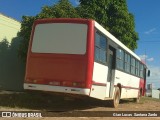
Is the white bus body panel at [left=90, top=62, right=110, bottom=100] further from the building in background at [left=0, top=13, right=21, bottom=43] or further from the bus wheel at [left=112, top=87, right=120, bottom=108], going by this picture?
the building in background at [left=0, top=13, right=21, bottom=43]

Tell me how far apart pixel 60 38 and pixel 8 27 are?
11.7 meters

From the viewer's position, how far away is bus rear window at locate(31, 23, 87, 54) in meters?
16.1

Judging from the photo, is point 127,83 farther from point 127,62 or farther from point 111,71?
point 111,71

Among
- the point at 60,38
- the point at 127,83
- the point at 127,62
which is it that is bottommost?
the point at 127,83

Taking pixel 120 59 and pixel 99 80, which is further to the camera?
pixel 120 59

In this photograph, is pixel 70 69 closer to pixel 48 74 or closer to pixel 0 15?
pixel 48 74

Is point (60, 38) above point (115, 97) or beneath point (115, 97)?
above

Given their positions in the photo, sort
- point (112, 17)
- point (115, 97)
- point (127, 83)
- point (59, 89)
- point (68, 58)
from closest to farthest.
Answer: point (59, 89) < point (68, 58) < point (115, 97) < point (127, 83) < point (112, 17)

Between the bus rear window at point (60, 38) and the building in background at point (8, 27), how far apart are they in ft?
33.5

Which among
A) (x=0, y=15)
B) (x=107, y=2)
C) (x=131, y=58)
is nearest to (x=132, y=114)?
(x=131, y=58)

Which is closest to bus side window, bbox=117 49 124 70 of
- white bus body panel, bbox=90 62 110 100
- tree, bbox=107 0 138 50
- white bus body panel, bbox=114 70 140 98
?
white bus body panel, bbox=114 70 140 98

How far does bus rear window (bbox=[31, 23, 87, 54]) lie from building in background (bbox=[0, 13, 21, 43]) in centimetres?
1021

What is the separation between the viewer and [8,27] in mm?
27391

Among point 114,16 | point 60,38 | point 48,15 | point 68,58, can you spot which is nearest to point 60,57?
point 68,58
